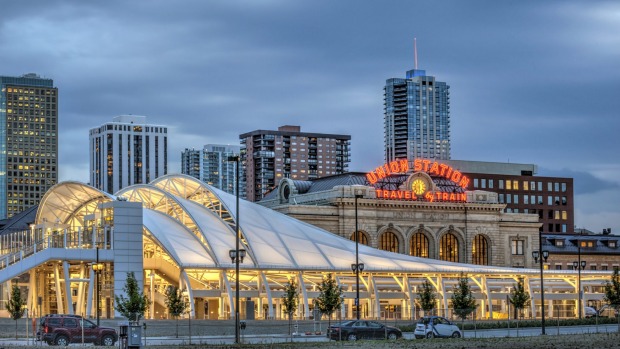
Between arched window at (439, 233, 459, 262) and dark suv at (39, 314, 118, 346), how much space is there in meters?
106

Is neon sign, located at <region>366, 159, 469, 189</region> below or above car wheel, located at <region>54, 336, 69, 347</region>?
above

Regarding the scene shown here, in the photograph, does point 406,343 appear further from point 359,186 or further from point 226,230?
point 359,186

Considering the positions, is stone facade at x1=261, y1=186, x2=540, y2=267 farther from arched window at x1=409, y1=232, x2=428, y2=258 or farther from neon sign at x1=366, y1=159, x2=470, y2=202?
neon sign at x1=366, y1=159, x2=470, y2=202

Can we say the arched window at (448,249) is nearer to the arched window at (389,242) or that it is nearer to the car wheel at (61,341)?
the arched window at (389,242)

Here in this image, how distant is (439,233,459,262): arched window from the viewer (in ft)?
576

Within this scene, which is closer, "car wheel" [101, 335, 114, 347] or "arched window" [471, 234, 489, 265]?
"car wheel" [101, 335, 114, 347]

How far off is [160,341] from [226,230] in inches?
2153

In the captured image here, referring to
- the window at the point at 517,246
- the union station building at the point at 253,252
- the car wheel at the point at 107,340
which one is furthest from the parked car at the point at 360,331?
the window at the point at 517,246

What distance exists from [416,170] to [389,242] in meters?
12.0

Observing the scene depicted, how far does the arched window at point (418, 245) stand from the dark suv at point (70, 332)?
10136 cm

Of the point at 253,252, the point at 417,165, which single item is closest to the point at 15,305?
the point at 253,252

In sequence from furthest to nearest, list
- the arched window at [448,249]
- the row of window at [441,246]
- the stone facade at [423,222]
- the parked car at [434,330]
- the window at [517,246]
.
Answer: the window at [517,246]
the arched window at [448,249]
the row of window at [441,246]
the stone facade at [423,222]
the parked car at [434,330]

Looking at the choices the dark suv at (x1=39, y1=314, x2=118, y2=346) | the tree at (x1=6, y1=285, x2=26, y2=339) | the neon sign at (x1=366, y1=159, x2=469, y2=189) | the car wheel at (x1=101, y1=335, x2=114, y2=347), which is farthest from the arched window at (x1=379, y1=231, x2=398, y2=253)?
the dark suv at (x1=39, y1=314, x2=118, y2=346)

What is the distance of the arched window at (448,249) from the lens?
176 metres
